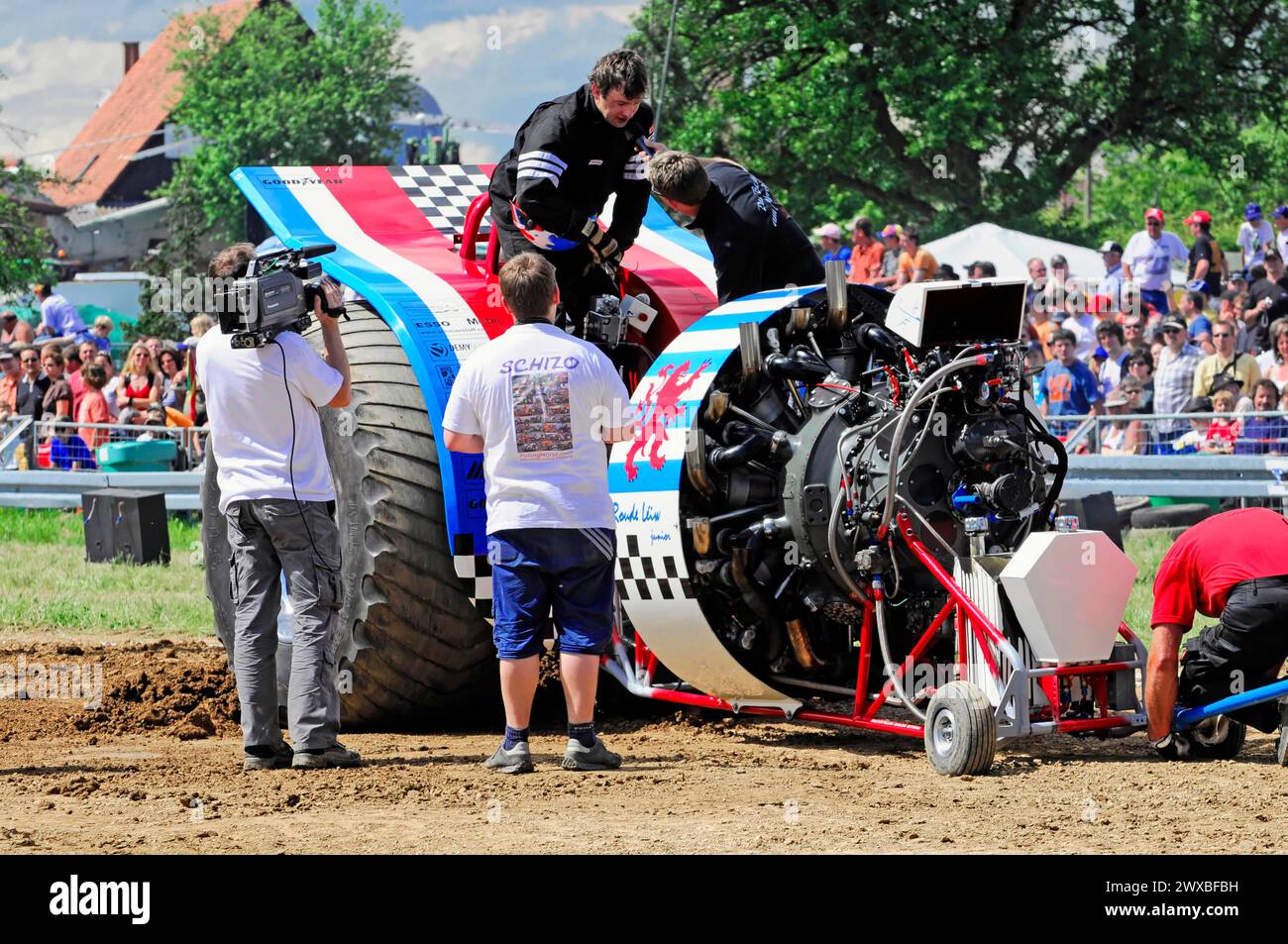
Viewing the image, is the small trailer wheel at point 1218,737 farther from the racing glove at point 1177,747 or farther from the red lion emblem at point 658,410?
the red lion emblem at point 658,410

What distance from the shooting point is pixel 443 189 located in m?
8.35

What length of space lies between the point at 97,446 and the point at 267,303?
9.77 metres

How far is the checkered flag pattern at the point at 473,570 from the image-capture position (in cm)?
669

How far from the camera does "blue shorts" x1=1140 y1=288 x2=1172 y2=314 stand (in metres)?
17.2

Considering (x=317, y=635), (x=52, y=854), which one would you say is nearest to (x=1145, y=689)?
(x=317, y=635)

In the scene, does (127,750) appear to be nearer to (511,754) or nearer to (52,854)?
(511,754)

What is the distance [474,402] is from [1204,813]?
8.95 ft

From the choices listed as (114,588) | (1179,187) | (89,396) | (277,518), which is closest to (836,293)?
(277,518)

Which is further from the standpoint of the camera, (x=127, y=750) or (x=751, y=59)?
(x=751, y=59)

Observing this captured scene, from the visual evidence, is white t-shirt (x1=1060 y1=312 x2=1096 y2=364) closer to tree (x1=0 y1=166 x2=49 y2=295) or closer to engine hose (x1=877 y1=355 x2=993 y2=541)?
engine hose (x1=877 y1=355 x2=993 y2=541)

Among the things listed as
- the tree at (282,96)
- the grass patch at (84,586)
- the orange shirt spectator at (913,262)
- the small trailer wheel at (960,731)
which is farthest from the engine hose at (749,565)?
the tree at (282,96)

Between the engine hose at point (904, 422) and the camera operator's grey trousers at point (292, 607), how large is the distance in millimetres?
1993

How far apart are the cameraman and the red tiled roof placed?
63323 millimetres

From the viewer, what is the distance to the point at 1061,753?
255 inches
